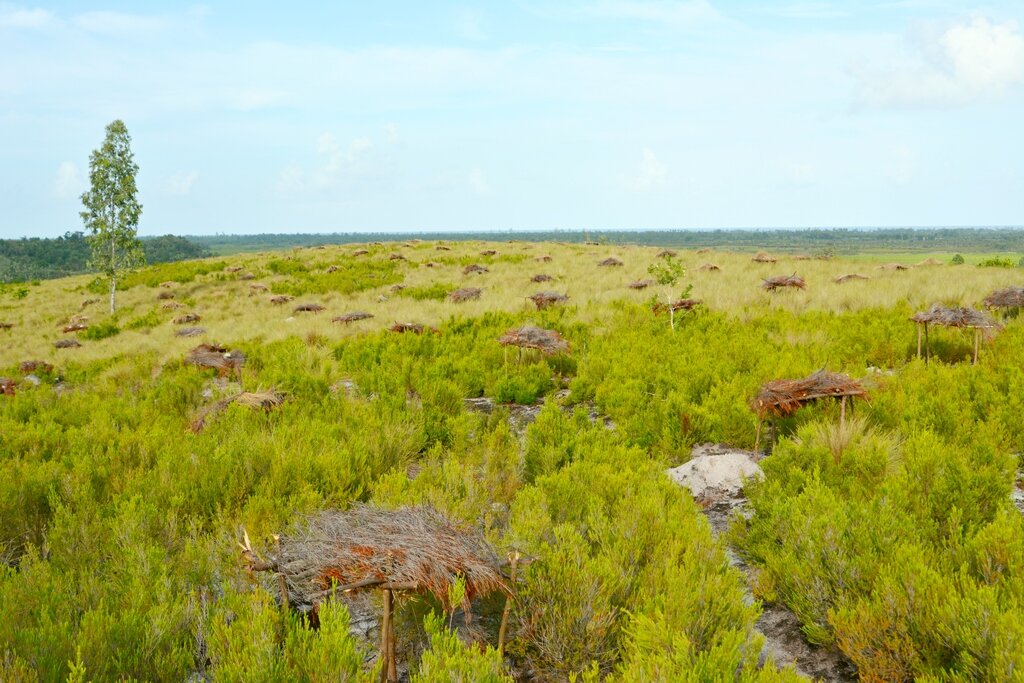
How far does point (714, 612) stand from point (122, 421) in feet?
21.5

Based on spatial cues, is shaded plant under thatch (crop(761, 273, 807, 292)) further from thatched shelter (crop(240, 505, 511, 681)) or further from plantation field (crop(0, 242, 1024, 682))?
thatched shelter (crop(240, 505, 511, 681))

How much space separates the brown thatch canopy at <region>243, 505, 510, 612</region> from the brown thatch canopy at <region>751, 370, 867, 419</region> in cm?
351

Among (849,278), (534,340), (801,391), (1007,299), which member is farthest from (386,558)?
(849,278)

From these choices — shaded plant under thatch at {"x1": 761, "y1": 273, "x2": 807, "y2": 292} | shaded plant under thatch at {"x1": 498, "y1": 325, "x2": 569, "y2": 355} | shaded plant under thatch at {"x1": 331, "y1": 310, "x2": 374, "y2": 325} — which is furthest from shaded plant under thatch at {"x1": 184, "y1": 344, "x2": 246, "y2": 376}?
shaded plant under thatch at {"x1": 761, "y1": 273, "x2": 807, "y2": 292}

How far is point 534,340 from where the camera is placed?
8.93m

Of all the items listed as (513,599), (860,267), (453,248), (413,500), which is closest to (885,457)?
(513,599)

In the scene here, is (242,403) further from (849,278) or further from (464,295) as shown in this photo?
(849,278)

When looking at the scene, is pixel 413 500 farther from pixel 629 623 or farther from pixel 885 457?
pixel 885 457

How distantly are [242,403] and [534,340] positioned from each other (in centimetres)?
421

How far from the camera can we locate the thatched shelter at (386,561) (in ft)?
8.80

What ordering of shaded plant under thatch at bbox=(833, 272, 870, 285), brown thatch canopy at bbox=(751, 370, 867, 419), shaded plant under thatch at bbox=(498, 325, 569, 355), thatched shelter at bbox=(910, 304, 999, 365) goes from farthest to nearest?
shaded plant under thatch at bbox=(833, 272, 870, 285) → shaded plant under thatch at bbox=(498, 325, 569, 355) → thatched shelter at bbox=(910, 304, 999, 365) → brown thatch canopy at bbox=(751, 370, 867, 419)

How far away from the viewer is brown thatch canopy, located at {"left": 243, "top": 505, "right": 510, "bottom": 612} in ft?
8.95

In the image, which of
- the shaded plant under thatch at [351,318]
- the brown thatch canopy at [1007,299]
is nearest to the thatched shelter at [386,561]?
the brown thatch canopy at [1007,299]

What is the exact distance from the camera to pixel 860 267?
2155cm
